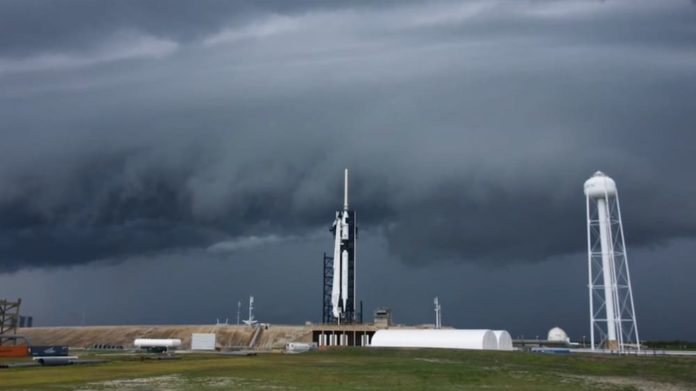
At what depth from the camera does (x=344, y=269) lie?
151 metres

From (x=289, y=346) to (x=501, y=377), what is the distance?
64.4 meters

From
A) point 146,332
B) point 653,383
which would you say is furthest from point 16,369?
point 146,332

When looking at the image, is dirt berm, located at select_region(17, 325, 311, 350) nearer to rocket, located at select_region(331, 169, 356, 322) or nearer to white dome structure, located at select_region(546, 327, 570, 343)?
rocket, located at select_region(331, 169, 356, 322)

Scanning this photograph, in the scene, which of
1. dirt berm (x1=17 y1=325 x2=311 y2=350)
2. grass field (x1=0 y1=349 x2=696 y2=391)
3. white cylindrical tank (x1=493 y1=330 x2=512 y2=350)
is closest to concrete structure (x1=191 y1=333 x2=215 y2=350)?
dirt berm (x1=17 y1=325 x2=311 y2=350)

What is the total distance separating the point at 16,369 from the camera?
207 ft

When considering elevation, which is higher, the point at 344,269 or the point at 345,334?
the point at 344,269

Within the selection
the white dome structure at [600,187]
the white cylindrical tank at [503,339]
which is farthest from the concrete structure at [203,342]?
the white dome structure at [600,187]

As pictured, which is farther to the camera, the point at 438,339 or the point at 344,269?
the point at 344,269

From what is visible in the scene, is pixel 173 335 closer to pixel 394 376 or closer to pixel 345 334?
pixel 345 334

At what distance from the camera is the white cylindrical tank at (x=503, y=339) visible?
110 meters

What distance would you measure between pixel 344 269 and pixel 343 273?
0.94 meters

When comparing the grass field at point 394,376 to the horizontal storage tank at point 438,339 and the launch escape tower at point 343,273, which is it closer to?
the horizontal storage tank at point 438,339

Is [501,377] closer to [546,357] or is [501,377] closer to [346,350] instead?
[546,357]

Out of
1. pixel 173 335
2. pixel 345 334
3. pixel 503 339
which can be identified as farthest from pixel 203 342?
pixel 503 339
